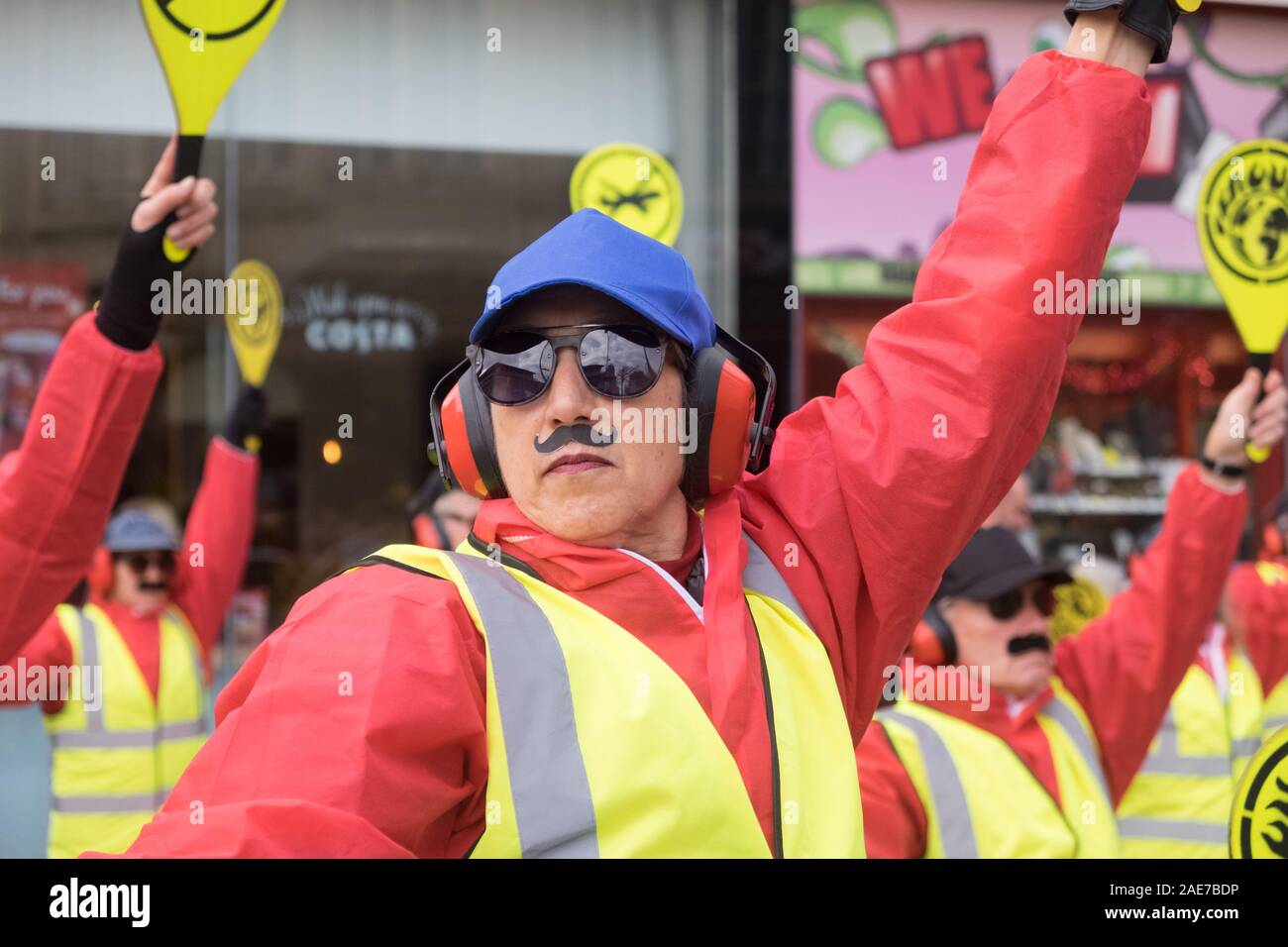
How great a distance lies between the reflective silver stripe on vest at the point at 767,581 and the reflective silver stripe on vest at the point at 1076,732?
62.6 inches

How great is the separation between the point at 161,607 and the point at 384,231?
3.46 metres

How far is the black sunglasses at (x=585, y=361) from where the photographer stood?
6.22ft

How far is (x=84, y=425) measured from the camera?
2436mm

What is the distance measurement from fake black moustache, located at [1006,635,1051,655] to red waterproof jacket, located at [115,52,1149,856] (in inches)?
55.3

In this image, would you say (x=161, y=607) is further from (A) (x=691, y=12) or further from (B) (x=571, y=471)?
(A) (x=691, y=12)

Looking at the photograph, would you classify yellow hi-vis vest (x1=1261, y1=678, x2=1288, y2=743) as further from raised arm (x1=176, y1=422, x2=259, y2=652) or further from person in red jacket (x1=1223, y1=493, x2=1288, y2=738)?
raised arm (x1=176, y1=422, x2=259, y2=652)

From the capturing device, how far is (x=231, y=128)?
25.7ft

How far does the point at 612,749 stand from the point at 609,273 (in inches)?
25.0

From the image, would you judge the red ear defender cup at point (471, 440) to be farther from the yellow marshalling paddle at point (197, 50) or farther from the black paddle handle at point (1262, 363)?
the black paddle handle at point (1262, 363)

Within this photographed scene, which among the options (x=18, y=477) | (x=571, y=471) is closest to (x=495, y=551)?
(x=571, y=471)

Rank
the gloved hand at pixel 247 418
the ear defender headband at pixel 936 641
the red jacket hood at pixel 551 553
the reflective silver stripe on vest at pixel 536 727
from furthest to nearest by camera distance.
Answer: the gloved hand at pixel 247 418, the ear defender headband at pixel 936 641, the red jacket hood at pixel 551 553, the reflective silver stripe on vest at pixel 536 727

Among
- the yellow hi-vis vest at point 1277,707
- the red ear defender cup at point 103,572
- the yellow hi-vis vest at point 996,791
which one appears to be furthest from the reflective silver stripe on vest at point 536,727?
the red ear defender cup at point 103,572

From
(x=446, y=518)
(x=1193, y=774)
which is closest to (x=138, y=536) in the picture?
(x=446, y=518)
